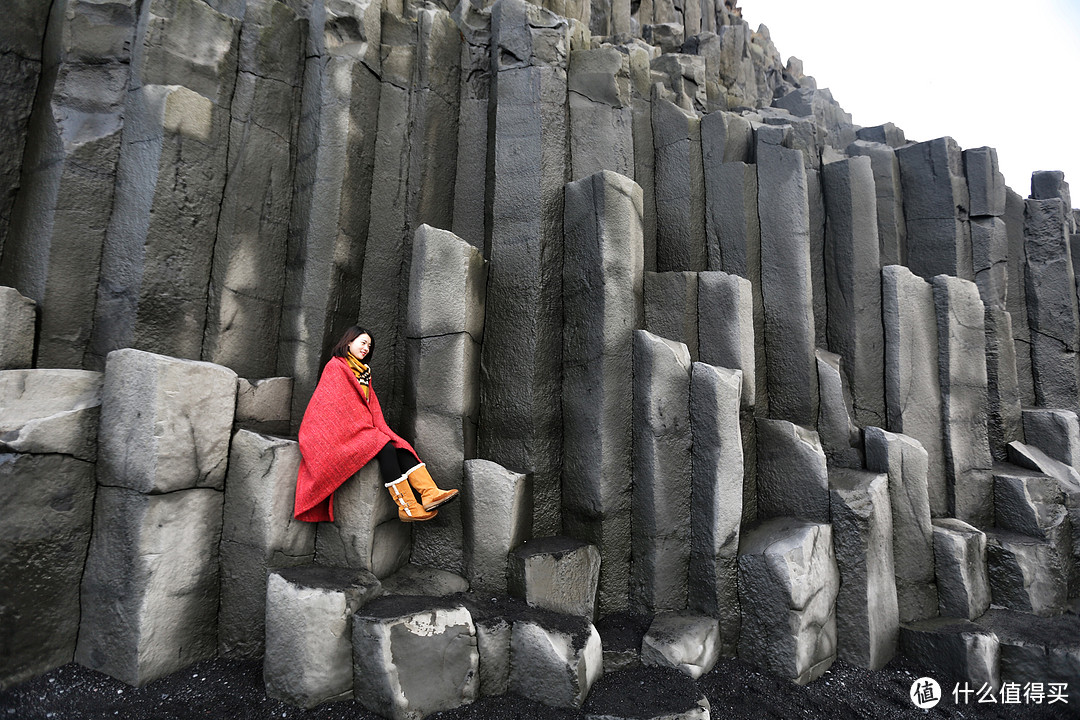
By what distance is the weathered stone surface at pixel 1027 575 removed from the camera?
4.75 metres

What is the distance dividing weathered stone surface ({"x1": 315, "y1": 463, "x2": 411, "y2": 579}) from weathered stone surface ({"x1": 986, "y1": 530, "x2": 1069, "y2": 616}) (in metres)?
5.20

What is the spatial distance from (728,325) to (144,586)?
15.1ft

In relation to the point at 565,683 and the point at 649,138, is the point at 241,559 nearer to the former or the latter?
the point at 565,683

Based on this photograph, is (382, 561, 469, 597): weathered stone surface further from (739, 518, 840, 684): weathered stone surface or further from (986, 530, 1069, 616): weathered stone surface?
(986, 530, 1069, 616): weathered stone surface

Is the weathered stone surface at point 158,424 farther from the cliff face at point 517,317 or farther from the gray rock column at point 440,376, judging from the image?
the gray rock column at point 440,376

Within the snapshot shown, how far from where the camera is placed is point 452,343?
4.36 metres

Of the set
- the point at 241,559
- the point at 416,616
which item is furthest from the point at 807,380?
the point at 241,559

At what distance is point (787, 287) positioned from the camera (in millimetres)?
5238

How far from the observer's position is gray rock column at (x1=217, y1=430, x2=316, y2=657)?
3803 millimetres

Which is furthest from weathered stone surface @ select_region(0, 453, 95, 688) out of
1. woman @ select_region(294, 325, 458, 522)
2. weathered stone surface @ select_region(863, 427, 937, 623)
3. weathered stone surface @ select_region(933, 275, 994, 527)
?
weathered stone surface @ select_region(933, 275, 994, 527)

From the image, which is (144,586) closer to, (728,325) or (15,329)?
(15,329)

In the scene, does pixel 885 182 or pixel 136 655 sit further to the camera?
pixel 885 182

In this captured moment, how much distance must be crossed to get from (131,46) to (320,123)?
61.1 inches

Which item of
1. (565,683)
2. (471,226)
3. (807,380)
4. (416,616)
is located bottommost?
(565,683)
